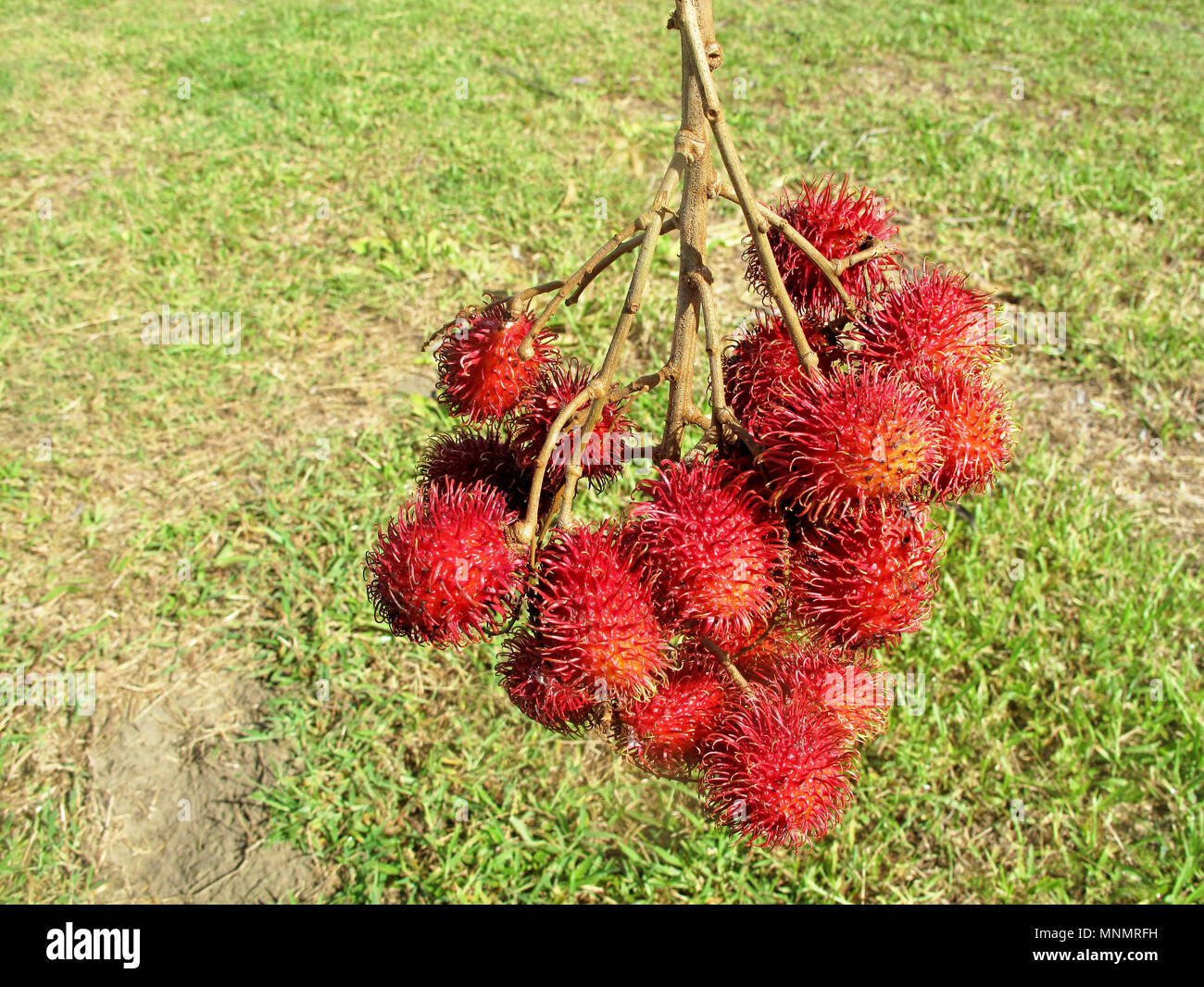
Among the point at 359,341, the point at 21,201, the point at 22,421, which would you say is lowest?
the point at 22,421

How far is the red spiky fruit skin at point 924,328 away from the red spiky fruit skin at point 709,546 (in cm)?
24

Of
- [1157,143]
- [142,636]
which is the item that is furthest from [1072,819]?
[1157,143]

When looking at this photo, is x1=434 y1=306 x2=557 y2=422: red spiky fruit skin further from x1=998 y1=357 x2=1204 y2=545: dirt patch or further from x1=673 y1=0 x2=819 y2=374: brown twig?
x1=998 y1=357 x2=1204 y2=545: dirt patch

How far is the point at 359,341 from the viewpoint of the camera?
3.73m

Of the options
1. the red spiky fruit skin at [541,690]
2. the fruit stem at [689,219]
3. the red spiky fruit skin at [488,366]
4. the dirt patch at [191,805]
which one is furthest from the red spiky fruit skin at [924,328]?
the dirt patch at [191,805]

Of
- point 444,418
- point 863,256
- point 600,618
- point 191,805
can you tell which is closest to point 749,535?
point 600,618

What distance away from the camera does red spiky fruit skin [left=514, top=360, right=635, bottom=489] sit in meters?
1.23

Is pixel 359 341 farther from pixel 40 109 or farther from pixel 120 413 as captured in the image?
pixel 40 109

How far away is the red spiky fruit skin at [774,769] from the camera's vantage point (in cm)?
118

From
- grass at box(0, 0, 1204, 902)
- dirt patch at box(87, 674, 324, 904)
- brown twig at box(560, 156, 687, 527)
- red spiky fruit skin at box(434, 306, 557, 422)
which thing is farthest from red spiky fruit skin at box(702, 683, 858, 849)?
dirt patch at box(87, 674, 324, 904)

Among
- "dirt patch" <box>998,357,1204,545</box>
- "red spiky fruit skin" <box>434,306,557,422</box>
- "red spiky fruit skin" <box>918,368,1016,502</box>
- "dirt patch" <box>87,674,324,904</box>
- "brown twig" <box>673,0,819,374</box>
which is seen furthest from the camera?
"dirt patch" <box>998,357,1204,545</box>

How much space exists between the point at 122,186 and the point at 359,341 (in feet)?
5.88

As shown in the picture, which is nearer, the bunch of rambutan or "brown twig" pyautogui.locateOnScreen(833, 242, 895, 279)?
the bunch of rambutan
